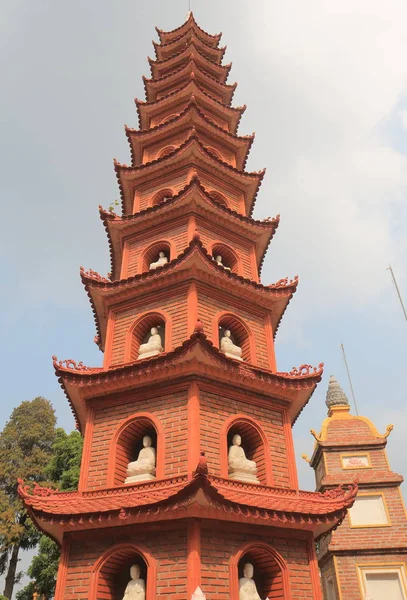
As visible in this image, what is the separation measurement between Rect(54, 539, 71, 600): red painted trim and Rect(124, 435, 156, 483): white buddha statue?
5.41 feet

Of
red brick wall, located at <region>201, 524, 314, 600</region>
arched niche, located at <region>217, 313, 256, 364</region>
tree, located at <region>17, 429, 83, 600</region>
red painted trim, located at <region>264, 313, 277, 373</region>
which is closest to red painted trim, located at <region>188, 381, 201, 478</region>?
red brick wall, located at <region>201, 524, 314, 600</region>

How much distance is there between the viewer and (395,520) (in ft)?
53.8

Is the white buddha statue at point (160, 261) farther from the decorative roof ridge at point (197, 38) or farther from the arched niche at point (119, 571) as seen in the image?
the decorative roof ridge at point (197, 38)

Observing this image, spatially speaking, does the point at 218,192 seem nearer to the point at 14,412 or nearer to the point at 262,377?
the point at 262,377

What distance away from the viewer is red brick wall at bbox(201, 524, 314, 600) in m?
8.40

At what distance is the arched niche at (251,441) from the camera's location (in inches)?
411

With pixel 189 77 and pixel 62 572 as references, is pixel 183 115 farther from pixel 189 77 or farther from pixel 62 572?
pixel 62 572

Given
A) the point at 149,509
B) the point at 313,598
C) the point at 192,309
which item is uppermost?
the point at 192,309

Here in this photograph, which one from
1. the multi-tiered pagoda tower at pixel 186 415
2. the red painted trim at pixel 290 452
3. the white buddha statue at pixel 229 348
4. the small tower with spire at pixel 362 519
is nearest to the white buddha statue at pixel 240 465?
the multi-tiered pagoda tower at pixel 186 415

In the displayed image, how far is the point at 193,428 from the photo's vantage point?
9.88 m

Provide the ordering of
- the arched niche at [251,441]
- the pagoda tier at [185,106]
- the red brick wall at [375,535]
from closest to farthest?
the arched niche at [251,441] < the red brick wall at [375,535] < the pagoda tier at [185,106]

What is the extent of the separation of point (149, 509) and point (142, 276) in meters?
6.28

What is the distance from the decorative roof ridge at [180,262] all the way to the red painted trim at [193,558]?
194 inches

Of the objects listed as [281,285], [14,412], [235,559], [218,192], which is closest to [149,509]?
[235,559]
